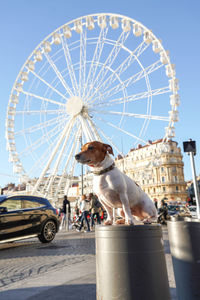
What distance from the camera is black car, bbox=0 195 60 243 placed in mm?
7742

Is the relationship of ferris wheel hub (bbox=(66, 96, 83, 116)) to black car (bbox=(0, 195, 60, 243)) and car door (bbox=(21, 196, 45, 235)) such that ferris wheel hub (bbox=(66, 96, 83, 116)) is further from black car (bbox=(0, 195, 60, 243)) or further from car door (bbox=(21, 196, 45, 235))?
car door (bbox=(21, 196, 45, 235))

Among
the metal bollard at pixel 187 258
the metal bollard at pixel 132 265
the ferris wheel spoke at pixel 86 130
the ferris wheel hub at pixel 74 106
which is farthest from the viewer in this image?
the ferris wheel hub at pixel 74 106

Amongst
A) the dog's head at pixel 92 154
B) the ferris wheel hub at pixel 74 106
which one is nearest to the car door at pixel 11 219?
the dog's head at pixel 92 154

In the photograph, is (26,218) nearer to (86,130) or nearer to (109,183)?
(109,183)

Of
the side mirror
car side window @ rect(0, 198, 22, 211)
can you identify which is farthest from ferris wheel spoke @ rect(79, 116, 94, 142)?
the side mirror

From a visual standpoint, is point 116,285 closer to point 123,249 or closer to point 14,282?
point 123,249

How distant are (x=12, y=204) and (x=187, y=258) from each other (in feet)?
21.6

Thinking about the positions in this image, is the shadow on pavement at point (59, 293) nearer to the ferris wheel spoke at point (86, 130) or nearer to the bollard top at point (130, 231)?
the bollard top at point (130, 231)

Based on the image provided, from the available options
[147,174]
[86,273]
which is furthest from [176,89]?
[86,273]

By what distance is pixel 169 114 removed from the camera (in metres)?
20.1

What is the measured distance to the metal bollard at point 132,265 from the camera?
220 cm

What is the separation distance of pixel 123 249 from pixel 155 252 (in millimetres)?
279

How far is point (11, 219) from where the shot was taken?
7.88m

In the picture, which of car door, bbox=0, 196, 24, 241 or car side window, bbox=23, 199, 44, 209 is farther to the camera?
car side window, bbox=23, 199, 44, 209
